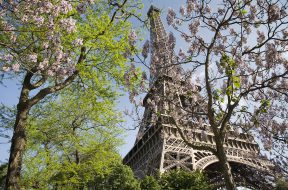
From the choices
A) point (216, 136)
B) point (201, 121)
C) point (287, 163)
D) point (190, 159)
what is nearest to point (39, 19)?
point (216, 136)

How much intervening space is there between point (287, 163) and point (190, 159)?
1835cm

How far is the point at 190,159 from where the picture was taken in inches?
1189

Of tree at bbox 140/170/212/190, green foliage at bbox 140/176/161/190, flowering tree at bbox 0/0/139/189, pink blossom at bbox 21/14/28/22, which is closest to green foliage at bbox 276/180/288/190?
tree at bbox 140/170/212/190

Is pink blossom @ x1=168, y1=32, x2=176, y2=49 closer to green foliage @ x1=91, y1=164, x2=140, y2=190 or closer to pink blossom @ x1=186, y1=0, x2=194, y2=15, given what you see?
pink blossom @ x1=186, y1=0, x2=194, y2=15

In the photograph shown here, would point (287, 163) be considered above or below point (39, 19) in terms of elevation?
below

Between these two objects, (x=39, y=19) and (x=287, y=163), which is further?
(x=287, y=163)

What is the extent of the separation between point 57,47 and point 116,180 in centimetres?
1607

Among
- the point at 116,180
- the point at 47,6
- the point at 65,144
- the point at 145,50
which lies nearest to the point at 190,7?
the point at 145,50

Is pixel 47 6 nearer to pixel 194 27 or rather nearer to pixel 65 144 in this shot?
pixel 194 27

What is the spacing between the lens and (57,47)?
6812mm

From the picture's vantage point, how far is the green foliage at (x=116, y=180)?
2124 cm

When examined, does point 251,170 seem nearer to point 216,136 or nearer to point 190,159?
point 190,159

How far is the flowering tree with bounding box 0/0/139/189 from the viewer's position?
6445 mm

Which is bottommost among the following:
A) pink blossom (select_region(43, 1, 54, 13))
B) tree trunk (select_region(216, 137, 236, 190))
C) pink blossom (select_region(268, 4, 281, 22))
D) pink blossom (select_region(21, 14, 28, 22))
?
tree trunk (select_region(216, 137, 236, 190))
